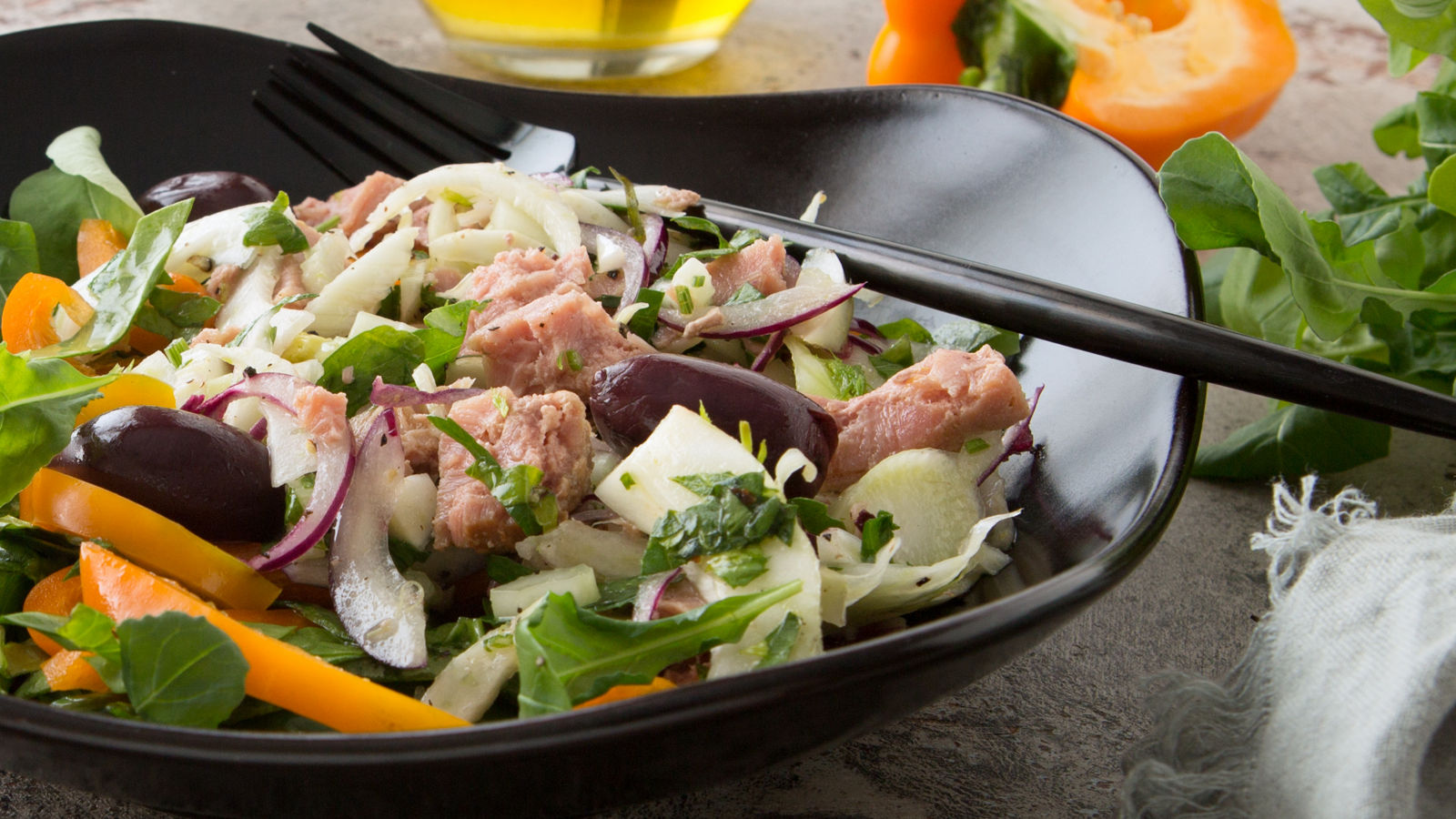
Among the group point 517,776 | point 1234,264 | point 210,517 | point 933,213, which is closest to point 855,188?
point 933,213

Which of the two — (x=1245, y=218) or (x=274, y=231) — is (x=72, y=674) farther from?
(x=1245, y=218)

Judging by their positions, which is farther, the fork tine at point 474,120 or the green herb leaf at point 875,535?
the fork tine at point 474,120

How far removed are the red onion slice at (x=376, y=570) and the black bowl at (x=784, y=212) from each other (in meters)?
0.30

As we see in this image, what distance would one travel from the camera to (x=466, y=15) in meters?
3.03

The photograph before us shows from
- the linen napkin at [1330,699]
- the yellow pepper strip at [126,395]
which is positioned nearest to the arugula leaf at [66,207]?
the yellow pepper strip at [126,395]

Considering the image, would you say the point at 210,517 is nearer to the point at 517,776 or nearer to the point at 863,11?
the point at 517,776

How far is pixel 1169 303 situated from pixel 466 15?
2.00m

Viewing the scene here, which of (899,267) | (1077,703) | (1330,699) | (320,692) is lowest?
(1077,703)

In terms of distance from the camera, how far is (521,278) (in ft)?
5.82

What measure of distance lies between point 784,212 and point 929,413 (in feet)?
2.99

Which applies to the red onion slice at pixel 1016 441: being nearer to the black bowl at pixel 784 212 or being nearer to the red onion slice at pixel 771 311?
the black bowl at pixel 784 212

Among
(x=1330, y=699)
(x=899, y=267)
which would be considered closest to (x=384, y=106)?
(x=899, y=267)

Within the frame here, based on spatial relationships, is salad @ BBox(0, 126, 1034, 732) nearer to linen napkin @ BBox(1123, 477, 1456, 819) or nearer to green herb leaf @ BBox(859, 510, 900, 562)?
green herb leaf @ BBox(859, 510, 900, 562)

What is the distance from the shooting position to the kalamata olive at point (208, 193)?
2152mm
